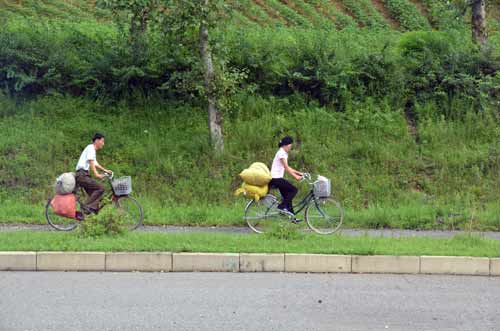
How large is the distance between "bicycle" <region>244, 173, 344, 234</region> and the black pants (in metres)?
0.12

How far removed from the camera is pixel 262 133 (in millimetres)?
14852

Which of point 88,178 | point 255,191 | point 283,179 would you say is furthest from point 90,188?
point 283,179

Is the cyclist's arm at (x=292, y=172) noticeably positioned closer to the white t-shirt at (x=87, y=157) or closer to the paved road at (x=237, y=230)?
the paved road at (x=237, y=230)

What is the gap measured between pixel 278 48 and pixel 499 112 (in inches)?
234

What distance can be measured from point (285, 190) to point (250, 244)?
2.06m

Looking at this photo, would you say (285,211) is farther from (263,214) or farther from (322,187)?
(322,187)

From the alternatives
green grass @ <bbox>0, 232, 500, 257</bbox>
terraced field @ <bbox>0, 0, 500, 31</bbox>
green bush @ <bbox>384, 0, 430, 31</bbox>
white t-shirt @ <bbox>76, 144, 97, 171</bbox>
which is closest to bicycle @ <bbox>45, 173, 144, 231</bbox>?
white t-shirt @ <bbox>76, 144, 97, 171</bbox>

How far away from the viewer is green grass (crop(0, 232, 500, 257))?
8.77 m

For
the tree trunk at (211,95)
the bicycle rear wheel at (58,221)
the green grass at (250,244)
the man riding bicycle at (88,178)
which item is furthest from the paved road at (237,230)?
the tree trunk at (211,95)

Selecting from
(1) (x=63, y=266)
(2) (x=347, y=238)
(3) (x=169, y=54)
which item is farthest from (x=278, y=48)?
(1) (x=63, y=266)

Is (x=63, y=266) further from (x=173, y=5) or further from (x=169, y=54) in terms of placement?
(x=169, y=54)

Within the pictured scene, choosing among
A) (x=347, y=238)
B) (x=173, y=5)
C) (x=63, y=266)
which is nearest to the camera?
(x=63, y=266)

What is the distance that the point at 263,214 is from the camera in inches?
437

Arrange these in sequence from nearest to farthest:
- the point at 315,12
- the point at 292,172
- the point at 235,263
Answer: the point at 235,263, the point at 292,172, the point at 315,12
